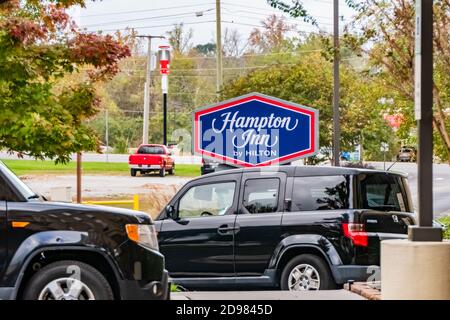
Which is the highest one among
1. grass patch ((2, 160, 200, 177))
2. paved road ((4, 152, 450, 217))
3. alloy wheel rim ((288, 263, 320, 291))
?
alloy wheel rim ((288, 263, 320, 291))

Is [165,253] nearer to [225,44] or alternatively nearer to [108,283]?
[108,283]

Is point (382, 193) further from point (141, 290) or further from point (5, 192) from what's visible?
point (5, 192)

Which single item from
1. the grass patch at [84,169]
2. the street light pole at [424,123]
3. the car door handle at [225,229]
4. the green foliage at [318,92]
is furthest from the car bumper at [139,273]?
the grass patch at [84,169]

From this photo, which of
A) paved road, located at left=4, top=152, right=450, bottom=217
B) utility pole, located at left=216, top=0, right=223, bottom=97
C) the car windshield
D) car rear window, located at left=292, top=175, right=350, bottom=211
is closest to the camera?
the car windshield

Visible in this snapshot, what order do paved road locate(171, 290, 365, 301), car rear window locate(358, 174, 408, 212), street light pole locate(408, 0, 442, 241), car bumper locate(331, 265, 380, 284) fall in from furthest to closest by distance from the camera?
car rear window locate(358, 174, 408, 212) < car bumper locate(331, 265, 380, 284) < paved road locate(171, 290, 365, 301) < street light pole locate(408, 0, 442, 241)

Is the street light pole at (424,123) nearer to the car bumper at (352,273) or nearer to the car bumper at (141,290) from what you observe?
the car bumper at (352,273)

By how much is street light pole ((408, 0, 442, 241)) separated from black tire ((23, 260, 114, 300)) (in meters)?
3.96

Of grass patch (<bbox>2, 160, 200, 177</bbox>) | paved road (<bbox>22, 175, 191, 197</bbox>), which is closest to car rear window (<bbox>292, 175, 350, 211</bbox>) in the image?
paved road (<bbox>22, 175, 191, 197</bbox>)

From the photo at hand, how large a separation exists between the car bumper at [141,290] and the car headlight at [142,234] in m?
0.37

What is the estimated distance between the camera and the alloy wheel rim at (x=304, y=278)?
13047 mm

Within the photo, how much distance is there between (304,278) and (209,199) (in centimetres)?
194

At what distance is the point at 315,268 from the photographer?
13031 mm

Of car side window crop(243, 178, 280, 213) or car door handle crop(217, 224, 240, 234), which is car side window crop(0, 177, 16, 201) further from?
car side window crop(243, 178, 280, 213)

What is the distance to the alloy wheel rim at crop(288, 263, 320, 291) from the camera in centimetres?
1305
